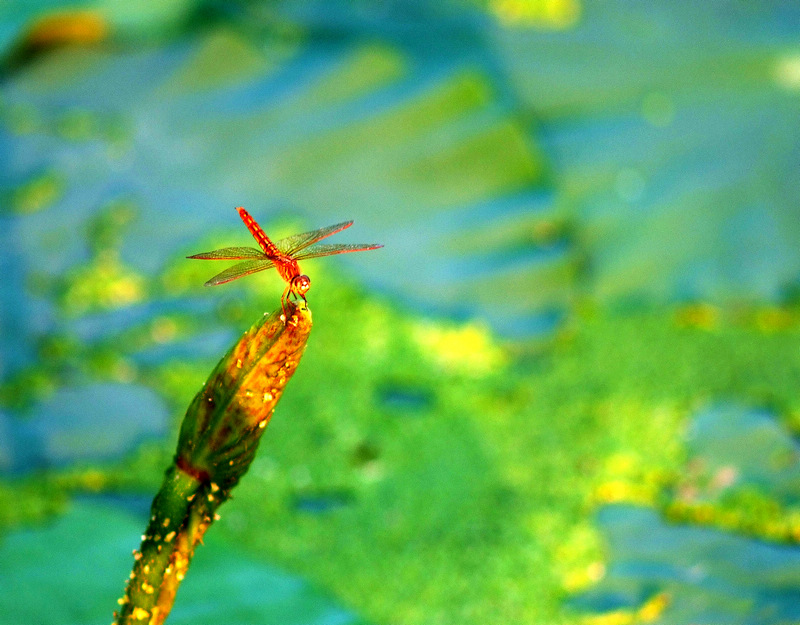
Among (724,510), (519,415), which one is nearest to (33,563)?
(519,415)

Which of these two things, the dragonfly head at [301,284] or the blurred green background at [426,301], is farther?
the blurred green background at [426,301]

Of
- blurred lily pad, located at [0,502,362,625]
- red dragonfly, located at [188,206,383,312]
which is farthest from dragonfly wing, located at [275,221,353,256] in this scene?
blurred lily pad, located at [0,502,362,625]

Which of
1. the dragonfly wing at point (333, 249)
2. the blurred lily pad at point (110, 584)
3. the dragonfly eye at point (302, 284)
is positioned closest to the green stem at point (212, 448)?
the dragonfly eye at point (302, 284)

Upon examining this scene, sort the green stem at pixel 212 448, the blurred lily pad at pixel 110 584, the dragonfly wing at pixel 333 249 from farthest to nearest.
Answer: the blurred lily pad at pixel 110 584 → the dragonfly wing at pixel 333 249 → the green stem at pixel 212 448

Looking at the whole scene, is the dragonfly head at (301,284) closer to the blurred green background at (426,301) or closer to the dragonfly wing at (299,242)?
the dragonfly wing at (299,242)

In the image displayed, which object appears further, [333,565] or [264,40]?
[264,40]

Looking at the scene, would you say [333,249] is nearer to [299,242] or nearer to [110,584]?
[299,242]

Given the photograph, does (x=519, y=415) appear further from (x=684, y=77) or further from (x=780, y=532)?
(x=684, y=77)
